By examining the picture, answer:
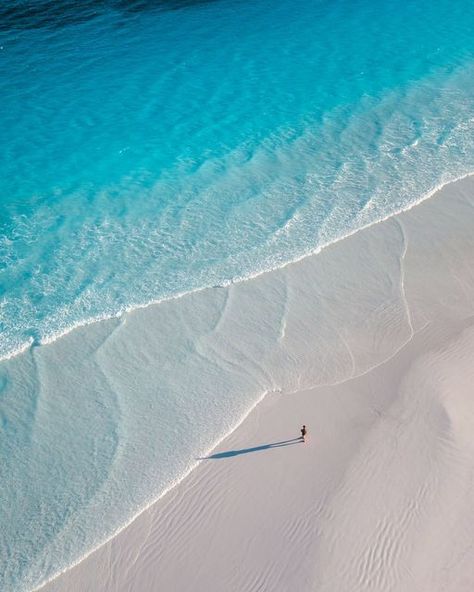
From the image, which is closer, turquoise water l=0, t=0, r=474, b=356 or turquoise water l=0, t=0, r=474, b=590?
turquoise water l=0, t=0, r=474, b=590

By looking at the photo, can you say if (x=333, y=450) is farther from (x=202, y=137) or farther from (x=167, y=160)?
(x=202, y=137)

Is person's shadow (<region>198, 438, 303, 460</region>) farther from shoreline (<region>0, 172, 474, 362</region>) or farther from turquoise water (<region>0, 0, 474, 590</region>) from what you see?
shoreline (<region>0, 172, 474, 362</region>)

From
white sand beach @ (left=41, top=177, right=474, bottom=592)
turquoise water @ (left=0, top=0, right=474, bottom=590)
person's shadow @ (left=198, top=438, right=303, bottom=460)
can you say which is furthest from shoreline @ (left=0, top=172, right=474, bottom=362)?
person's shadow @ (left=198, top=438, right=303, bottom=460)

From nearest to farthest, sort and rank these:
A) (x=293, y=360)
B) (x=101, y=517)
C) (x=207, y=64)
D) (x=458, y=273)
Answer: (x=101, y=517), (x=293, y=360), (x=458, y=273), (x=207, y=64)

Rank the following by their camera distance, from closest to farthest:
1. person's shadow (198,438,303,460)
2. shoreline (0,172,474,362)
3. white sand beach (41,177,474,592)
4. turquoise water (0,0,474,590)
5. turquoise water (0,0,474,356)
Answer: white sand beach (41,177,474,592), person's shadow (198,438,303,460), turquoise water (0,0,474,590), shoreline (0,172,474,362), turquoise water (0,0,474,356)

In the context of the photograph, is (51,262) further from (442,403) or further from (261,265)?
(442,403)

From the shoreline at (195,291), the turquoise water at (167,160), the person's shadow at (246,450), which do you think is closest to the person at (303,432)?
the person's shadow at (246,450)

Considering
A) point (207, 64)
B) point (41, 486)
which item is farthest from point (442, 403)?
point (207, 64)
